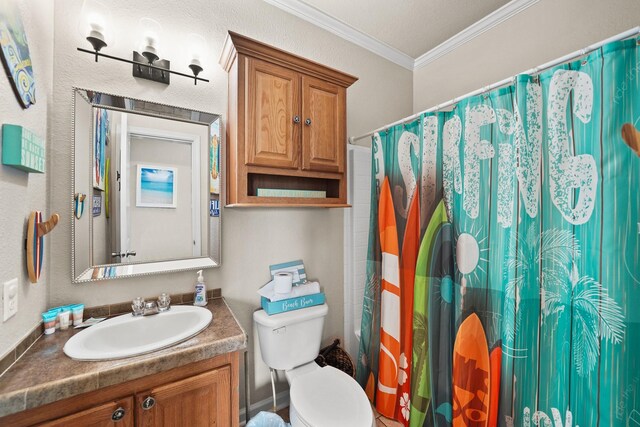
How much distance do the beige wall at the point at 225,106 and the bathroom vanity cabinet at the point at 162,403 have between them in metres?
0.43

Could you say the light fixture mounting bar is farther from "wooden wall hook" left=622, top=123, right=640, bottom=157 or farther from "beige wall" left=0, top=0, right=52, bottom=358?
"wooden wall hook" left=622, top=123, right=640, bottom=157

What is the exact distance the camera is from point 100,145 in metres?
1.22

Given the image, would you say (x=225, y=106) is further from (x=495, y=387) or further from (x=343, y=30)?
(x=495, y=387)

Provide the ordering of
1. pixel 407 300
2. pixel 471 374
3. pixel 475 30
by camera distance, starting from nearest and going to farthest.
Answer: pixel 471 374 → pixel 407 300 → pixel 475 30

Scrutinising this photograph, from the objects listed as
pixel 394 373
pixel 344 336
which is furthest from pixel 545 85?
pixel 344 336

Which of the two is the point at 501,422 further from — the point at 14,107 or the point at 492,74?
the point at 14,107

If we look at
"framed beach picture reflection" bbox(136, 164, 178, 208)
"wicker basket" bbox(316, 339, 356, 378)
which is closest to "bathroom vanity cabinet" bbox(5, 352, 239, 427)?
"framed beach picture reflection" bbox(136, 164, 178, 208)

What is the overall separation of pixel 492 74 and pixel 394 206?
4.14ft

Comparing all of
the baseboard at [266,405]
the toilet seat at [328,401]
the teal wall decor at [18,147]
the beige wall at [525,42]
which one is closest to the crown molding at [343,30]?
the beige wall at [525,42]

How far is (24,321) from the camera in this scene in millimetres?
949

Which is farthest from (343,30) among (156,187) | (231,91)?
(156,187)

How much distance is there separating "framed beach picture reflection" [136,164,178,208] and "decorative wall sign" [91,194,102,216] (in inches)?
5.7

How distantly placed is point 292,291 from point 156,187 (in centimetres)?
96

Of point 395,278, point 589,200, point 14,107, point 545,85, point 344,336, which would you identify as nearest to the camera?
point 14,107
